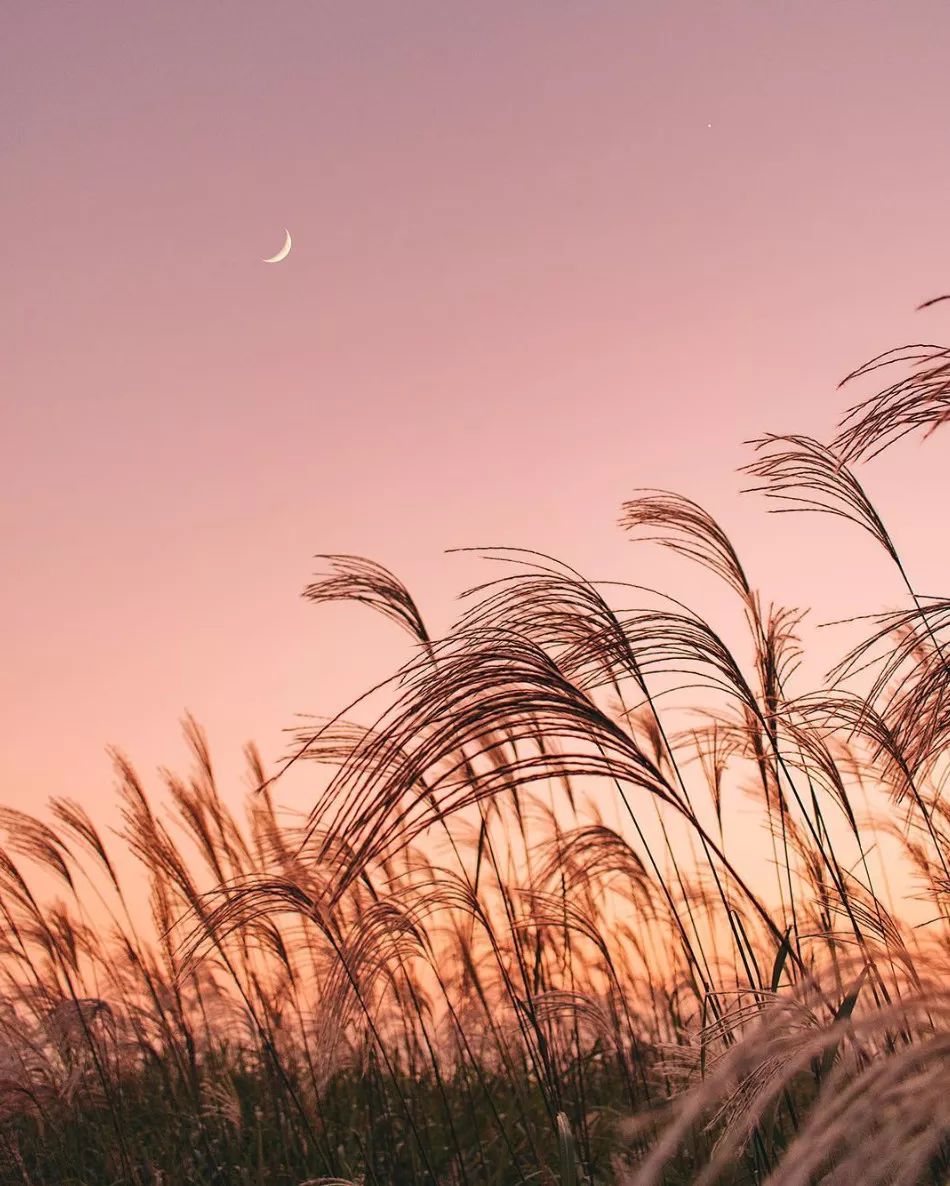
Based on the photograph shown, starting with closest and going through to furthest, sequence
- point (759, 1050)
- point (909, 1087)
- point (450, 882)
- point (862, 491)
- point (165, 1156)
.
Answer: point (909, 1087)
point (759, 1050)
point (862, 491)
point (450, 882)
point (165, 1156)

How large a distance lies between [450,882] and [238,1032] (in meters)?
4.10

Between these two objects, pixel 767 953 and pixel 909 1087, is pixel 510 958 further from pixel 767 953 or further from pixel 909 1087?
pixel 909 1087

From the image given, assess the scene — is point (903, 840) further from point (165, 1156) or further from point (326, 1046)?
point (165, 1156)

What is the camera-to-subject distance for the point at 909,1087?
3.72ft

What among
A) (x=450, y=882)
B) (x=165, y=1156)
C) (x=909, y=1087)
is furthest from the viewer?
(x=165, y=1156)

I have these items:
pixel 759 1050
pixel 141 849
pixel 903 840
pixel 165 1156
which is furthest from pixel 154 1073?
pixel 759 1050

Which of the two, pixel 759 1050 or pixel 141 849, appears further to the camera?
pixel 141 849

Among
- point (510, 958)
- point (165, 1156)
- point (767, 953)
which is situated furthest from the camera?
point (767, 953)

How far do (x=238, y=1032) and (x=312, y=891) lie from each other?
11.5 feet

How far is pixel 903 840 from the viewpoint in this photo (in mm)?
4875

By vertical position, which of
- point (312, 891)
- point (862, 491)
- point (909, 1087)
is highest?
point (862, 491)

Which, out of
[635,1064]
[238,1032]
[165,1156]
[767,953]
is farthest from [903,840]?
[238,1032]

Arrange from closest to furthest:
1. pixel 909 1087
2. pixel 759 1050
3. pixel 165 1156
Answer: pixel 909 1087 → pixel 759 1050 → pixel 165 1156

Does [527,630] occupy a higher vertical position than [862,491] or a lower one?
lower
